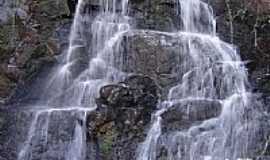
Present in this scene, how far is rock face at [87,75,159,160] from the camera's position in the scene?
10586 millimetres

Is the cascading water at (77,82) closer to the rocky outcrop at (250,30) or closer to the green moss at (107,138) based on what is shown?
the green moss at (107,138)

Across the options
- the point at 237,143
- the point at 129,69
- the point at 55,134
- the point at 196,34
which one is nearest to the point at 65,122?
the point at 55,134

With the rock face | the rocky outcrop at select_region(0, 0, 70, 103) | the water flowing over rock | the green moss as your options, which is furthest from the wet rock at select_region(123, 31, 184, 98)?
the green moss

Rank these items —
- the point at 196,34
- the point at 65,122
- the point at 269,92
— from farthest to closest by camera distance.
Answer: the point at 196,34
the point at 269,92
the point at 65,122

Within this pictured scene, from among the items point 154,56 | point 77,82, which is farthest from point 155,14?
point 77,82

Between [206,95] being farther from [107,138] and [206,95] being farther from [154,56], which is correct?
[107,138]

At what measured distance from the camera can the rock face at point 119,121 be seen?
10586 mm

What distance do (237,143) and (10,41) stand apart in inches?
251

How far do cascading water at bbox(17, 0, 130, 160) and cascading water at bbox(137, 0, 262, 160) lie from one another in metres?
1.43

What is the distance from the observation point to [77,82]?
12.5 meters

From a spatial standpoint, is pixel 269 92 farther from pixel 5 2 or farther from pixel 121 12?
pixel 5 2

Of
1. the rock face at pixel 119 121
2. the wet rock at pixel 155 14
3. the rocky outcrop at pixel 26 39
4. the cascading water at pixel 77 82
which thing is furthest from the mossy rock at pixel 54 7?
the rock face at pixel 119 121

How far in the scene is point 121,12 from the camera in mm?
14273

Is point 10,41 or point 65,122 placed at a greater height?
point 10,41
